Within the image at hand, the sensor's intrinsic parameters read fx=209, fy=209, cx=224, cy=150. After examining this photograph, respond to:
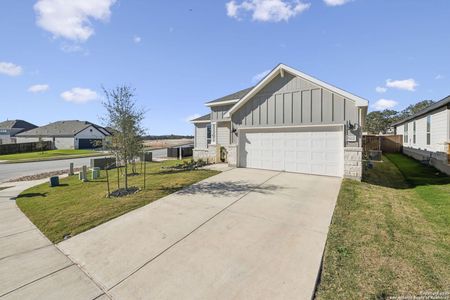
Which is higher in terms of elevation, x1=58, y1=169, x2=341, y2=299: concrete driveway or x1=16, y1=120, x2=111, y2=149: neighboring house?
x1=16, y1=120, x2=111, y2=149: neighboring house

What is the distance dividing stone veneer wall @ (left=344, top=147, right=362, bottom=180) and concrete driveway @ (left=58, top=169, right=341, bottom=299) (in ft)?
8.99

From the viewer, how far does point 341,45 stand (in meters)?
11.8

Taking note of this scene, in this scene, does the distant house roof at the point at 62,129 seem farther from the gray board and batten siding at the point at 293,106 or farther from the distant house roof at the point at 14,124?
the gray board and batten siding at the point at 293,106

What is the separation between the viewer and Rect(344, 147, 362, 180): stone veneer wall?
29.1 ft

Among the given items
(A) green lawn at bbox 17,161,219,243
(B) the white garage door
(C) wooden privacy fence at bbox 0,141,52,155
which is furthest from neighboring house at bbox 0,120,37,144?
(B) the white garage door

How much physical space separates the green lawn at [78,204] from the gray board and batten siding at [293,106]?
4.26 meters

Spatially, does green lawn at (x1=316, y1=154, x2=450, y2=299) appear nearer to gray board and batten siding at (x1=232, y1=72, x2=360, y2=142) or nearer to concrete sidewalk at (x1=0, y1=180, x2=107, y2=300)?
concrete sidewalk at (x1=0, y1=180, x2=107, y2=300)

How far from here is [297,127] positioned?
10.3 metres

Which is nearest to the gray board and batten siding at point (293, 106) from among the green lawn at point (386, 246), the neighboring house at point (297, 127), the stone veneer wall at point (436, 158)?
the neighboring house at point (297, 127)

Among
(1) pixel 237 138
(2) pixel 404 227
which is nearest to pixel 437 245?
(2) pixel 404 227

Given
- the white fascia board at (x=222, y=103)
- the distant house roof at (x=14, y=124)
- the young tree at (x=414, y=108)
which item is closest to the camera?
the white fascia board at (x=222, y=103)

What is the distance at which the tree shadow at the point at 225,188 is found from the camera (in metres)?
7.56

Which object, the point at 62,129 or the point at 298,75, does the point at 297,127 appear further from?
the point at 62,129

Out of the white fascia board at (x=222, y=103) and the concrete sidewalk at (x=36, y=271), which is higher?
the white fascia board at (x=222, y=103)
